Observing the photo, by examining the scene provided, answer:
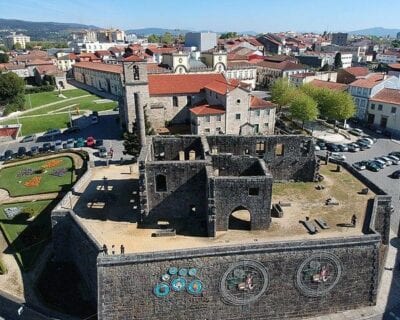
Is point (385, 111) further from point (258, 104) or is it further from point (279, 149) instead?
point (279, 149)

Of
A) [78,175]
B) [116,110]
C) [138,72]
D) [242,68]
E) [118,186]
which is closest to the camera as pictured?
[118,186]

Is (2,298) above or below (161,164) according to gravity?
below

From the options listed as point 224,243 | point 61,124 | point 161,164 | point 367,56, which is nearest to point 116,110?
point 61,124

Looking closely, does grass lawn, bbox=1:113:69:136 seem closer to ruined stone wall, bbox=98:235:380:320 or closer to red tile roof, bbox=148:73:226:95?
red tile roof, bbox=148:73:226:95

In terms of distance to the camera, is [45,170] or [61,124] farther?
[61,124]

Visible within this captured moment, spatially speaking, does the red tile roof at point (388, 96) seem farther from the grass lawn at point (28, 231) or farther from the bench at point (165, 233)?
the grass lawn at point (28, 231)

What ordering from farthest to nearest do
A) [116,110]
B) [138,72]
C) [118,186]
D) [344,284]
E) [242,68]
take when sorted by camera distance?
[242,68], [116,110], [138,72], [118,186], [344,284]

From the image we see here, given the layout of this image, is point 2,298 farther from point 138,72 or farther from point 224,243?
point 138,72
